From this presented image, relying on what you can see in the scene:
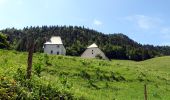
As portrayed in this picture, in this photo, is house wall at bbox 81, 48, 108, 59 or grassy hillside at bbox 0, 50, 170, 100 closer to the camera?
grassy hillside at bbox 0, 50, 170, 100

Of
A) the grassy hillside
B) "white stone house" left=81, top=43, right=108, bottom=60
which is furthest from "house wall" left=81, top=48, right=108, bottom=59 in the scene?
the grassy hillside

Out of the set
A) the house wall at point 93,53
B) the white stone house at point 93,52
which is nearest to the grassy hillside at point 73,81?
the white stone house at point 93,52

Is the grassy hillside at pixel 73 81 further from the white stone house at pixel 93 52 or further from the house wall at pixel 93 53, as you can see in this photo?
the house wall at pixel 93 53

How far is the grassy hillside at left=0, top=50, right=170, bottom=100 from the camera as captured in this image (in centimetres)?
1802

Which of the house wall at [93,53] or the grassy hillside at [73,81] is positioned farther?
the house wall at [93,53]

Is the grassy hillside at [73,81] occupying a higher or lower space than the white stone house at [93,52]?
lower

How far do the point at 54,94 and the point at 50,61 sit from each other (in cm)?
2103

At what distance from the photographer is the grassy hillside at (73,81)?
59.1 ft

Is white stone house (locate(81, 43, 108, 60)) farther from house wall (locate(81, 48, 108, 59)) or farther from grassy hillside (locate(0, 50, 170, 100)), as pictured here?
grassy hillside (locate(0, 50, 170, 100))

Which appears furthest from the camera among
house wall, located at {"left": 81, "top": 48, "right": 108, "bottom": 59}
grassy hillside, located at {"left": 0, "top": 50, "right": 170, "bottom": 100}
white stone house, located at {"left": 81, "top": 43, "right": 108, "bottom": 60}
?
house wall, located at {"left": 81, "top": 48, "right": 108, "bottom": 59}

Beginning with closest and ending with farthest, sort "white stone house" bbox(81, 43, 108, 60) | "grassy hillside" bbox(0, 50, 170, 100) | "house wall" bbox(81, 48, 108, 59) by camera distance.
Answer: "grassy hillside" bbox(0, 50, 170, 100), "white stone house" bbox(81, 43, 108, 60), "house wall" bbox(81, 48, 108, 59)

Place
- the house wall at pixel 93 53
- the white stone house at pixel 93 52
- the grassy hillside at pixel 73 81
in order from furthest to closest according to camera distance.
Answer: the house wall at pixel 93 53, the white stone house at pixel 93 52, the grassy hillside at pixel 73 81

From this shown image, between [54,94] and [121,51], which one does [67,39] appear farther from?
[54,94]

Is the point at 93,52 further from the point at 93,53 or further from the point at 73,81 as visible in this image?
the point at 73,81
